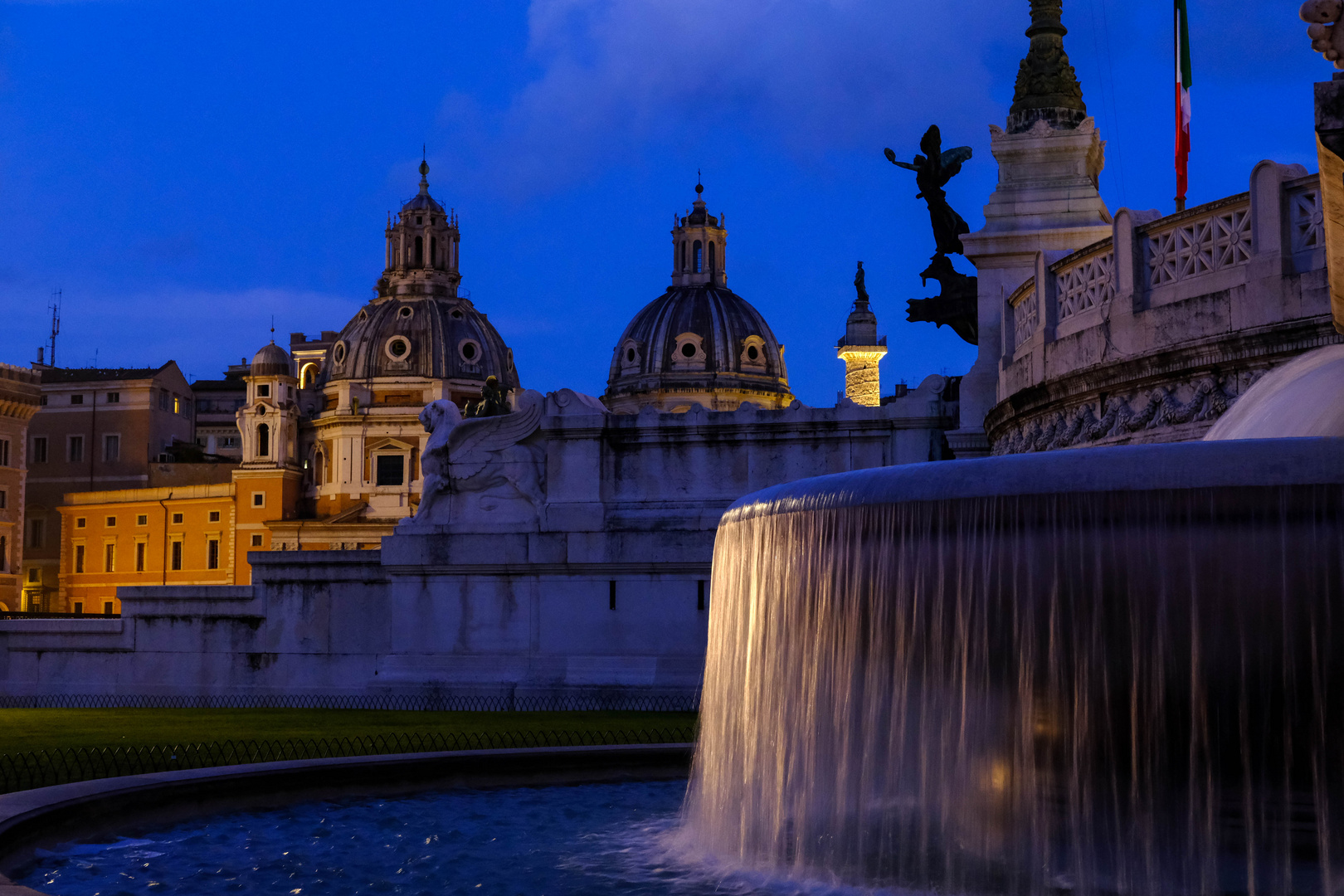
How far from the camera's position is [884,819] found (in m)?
6.83

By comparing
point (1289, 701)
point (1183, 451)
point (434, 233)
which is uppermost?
point (434, 233)

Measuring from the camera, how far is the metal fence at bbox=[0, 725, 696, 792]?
10375 millimetres

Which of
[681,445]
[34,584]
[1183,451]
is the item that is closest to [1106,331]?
[1183,451]

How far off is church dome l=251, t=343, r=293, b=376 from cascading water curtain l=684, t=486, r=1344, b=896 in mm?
101947

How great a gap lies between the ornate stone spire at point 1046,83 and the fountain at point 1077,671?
12.7 metres

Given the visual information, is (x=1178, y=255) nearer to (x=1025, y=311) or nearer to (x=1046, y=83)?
(x=1025, y=311)

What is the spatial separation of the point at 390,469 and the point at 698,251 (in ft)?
137

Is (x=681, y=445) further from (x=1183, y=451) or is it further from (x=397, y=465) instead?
(x=397, y=465)

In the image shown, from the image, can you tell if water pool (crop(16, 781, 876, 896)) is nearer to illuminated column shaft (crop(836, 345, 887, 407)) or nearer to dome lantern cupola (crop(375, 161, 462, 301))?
illuminated column shaft (crop(836, 345, 887, 407))

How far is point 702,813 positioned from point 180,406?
102 meters

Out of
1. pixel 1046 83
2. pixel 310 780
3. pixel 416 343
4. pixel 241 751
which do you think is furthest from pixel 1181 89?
pixel 416 343

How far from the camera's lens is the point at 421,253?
396ft

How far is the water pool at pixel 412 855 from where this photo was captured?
7.07 metres

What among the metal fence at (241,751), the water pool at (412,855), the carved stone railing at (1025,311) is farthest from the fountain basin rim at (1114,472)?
the carved stone railing at (1025,311)
